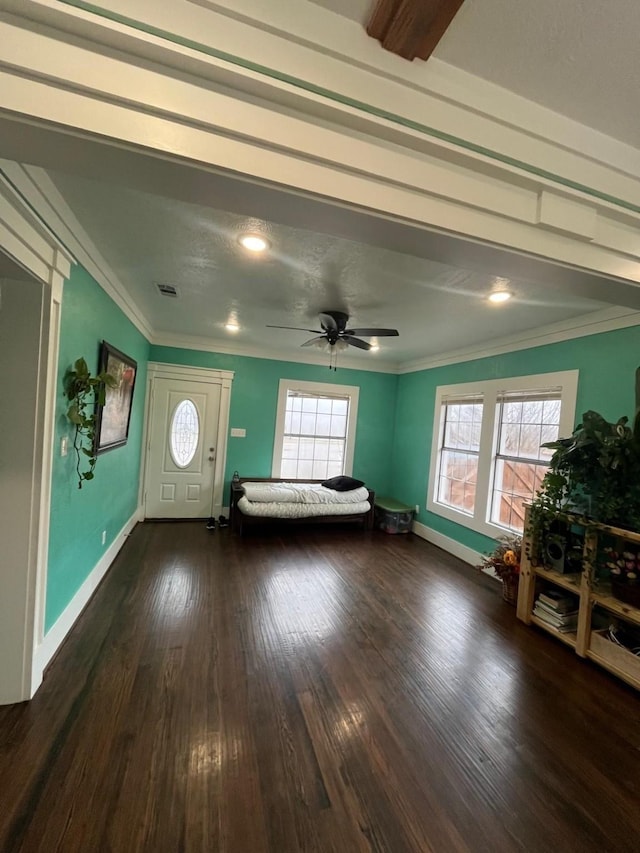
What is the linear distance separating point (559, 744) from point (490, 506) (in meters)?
2.34

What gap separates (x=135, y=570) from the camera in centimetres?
319

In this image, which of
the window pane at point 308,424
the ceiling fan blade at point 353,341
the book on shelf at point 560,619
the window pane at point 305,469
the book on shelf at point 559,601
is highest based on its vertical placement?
the ceiling fan blade at point 353,341

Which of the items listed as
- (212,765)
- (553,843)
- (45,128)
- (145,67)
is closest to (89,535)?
(212,765)

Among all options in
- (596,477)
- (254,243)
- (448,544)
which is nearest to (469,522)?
(448,544)

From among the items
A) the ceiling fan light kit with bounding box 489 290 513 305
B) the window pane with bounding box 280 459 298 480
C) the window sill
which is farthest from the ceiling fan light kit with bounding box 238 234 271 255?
the window pane with bounding box 280 459 298 480

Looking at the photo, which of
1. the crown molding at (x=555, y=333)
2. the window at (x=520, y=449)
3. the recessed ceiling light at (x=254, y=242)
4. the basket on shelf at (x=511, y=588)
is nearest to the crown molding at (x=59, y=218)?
the recessed ceiling light at (x=254, y=242)

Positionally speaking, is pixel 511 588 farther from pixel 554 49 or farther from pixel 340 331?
pixel 554 49

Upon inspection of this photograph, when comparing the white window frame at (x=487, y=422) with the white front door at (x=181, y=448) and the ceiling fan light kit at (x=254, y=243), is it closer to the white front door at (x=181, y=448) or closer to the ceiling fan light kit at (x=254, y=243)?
the ceiling fan light kit at (x=254, y=243)

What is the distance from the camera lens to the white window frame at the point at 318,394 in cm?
523

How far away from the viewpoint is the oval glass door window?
189 inches

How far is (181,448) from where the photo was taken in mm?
4832

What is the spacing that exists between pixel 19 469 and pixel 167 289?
185cm

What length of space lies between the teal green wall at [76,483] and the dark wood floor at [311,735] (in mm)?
373

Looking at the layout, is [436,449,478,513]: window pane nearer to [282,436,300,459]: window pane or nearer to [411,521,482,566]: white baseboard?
[411,521,482,566]: white baseboard
